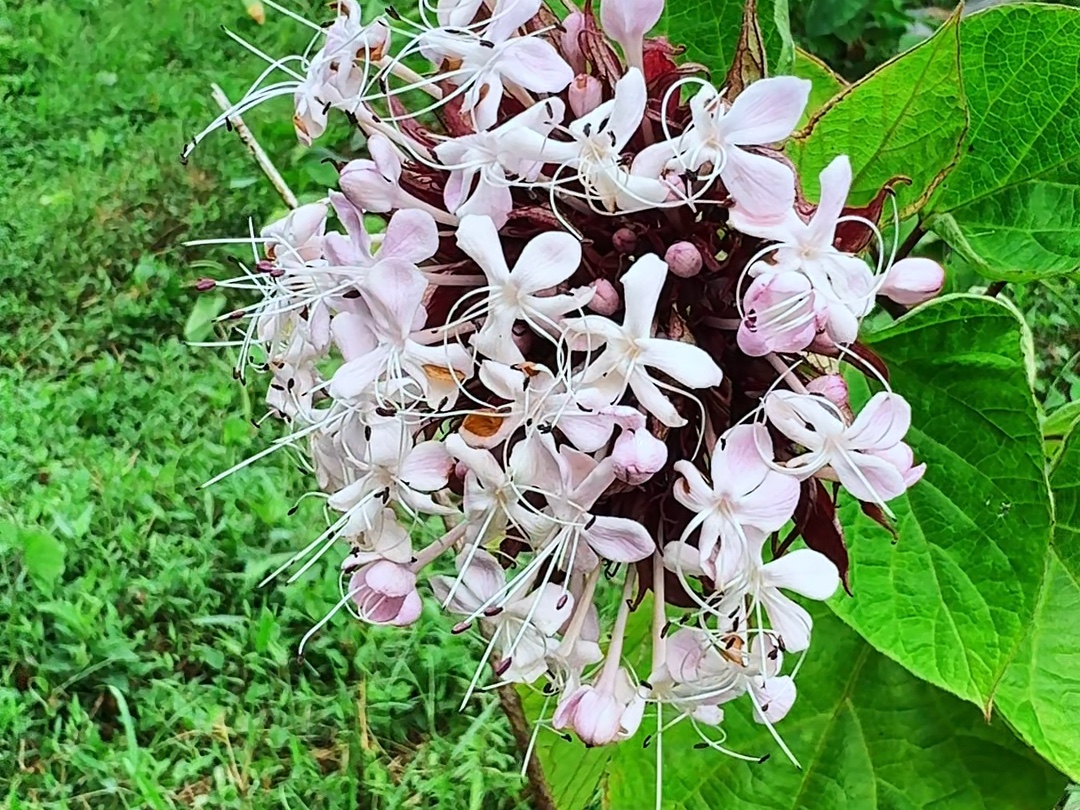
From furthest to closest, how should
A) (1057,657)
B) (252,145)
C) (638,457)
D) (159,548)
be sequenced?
(159,548) < (252,145) < (1057,657) < (638,457)

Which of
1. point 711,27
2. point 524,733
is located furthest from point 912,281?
point 524,733

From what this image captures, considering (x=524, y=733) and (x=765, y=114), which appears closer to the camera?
(x=765, y=114)

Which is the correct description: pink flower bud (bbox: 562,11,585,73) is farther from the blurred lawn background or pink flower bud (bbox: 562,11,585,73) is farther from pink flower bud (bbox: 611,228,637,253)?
the blurred lawn background

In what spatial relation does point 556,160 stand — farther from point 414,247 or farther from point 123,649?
point 123,649

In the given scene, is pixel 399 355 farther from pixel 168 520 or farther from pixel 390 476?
pixel 168 520

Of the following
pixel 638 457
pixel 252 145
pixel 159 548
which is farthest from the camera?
pixel 159 548
